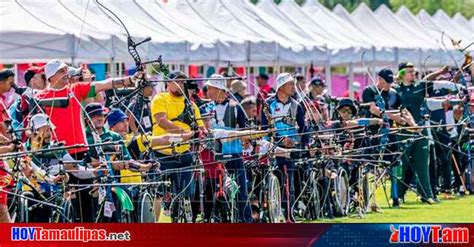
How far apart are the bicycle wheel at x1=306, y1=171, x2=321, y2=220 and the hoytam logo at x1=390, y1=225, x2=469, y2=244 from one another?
17.1 feet

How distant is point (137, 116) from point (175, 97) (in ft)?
3.39

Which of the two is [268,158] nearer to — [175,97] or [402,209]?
[175,97]

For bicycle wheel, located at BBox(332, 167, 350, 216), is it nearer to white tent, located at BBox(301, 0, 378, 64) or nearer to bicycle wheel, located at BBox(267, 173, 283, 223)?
bicycle wheel, located at BBox(267, 173, 283, 223)

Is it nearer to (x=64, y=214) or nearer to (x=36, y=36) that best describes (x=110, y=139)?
(x=64, y=214)

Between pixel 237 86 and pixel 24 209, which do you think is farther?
pixel 237 86

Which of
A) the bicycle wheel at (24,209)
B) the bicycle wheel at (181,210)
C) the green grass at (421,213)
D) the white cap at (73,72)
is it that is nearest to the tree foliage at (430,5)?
the green grass at (421,213)

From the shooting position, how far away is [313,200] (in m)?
19.0

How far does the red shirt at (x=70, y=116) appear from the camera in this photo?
15.3 meters

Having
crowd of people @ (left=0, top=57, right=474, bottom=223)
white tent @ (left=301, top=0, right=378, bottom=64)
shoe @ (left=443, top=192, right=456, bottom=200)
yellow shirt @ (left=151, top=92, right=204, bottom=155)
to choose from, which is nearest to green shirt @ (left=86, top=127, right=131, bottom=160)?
crowd of people @ (left=0, top=57, right=474, bottom=223)

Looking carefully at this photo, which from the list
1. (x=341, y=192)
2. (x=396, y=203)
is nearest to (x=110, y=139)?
(x=341, y=192)

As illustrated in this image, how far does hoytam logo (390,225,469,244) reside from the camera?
1355 centimetres

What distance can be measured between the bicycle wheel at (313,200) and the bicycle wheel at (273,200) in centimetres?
67

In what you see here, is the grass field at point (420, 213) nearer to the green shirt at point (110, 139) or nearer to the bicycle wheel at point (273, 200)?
the bicycle wheel at point (273, 200)

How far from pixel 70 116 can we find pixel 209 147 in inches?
89.3
